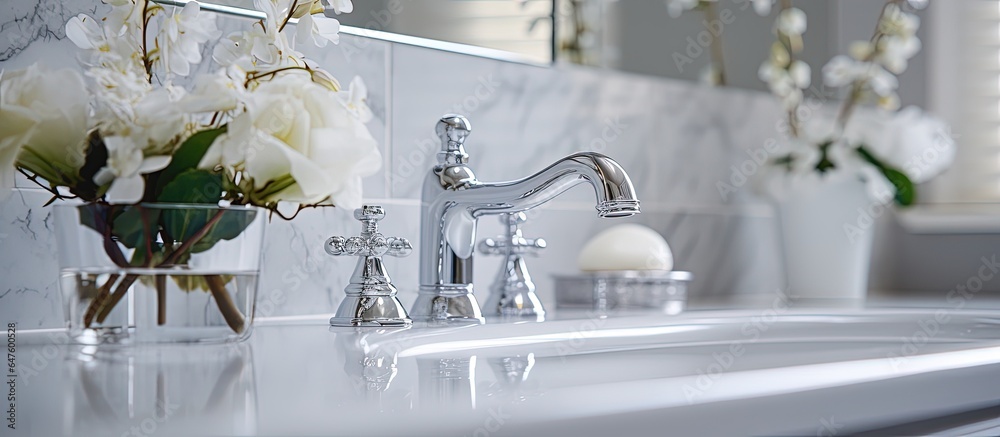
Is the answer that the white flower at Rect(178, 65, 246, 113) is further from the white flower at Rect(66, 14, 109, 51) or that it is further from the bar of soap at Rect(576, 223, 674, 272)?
the bar of soap at Rect(576, 223, 674, 272)

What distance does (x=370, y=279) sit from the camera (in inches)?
34.6

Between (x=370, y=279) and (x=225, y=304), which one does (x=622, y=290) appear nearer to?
(x=370, y=279)

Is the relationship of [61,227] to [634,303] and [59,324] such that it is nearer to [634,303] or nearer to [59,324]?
[59,324]

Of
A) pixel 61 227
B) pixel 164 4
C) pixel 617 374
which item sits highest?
pixel 164 4

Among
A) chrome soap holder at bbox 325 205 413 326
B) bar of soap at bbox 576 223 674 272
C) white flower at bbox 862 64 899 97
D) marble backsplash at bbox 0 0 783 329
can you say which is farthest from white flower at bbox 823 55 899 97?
chrome soap holder at bbox 325 205 413 326

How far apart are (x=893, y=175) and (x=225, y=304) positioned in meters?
1.10

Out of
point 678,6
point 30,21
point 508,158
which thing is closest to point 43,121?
point 30,21

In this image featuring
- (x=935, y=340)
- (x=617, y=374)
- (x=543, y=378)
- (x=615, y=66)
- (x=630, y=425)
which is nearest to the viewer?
(x=630, y=425)

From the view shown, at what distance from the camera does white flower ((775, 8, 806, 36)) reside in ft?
5.24

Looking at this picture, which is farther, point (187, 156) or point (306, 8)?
point (306, 8)

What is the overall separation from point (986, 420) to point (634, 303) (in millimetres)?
552

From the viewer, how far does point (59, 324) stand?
0.86 metres

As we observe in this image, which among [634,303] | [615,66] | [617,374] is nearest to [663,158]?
[615,66]

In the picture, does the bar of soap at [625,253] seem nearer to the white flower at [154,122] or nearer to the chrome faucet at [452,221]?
the chrome faucet at [452,221]
